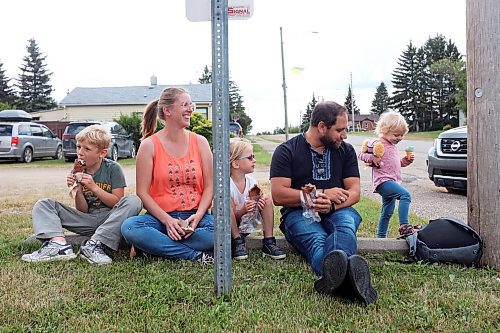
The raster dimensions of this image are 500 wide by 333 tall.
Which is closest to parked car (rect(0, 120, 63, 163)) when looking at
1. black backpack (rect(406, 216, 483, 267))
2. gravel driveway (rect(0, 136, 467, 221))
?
gravel driveway (rect(0, 136, 467, 221))

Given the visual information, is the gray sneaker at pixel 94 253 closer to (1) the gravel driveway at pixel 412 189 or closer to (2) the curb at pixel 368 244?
(2) the curb at pixel 368 244

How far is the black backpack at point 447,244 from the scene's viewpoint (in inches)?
155

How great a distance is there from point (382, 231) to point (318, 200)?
1.33m

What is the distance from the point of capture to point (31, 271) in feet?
12.5

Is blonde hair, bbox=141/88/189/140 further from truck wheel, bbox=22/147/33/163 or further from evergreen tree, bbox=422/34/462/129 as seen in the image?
evergreen tree, bbox=422/34/462/129

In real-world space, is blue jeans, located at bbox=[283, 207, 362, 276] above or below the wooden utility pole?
below

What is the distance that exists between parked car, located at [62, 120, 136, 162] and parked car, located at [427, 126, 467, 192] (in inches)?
489

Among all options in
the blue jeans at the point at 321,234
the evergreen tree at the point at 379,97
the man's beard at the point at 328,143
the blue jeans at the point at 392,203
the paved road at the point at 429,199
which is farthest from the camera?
the evergreen tree at the point at 379,97

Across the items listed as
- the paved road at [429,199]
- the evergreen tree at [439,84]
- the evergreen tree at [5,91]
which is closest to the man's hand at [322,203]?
the paved road at [429,199]

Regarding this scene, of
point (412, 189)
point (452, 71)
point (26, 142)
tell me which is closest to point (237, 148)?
point (412, 189)

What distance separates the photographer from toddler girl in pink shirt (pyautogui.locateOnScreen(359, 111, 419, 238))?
5117 millimetres

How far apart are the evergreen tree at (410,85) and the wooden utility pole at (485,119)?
75989 millimetres

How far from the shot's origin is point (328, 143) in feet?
13.8

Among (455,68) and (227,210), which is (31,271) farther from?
(455,68)
